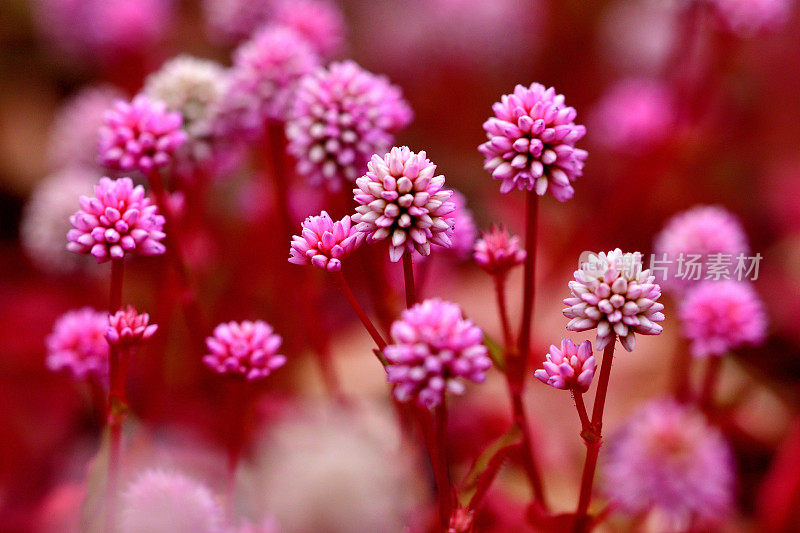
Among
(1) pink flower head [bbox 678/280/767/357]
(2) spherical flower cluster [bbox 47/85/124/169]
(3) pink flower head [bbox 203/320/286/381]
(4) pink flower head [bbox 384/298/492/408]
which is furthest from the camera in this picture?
(2) spherical flower cluster [bbox 47/85/124/169]

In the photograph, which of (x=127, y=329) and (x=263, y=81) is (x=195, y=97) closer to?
(x=263, y=81)

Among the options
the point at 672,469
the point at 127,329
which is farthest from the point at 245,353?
the point at 672,469

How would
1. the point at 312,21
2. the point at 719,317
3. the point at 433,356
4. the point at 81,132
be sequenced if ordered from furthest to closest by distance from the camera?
the point at 81,132
the point at 312,21
the point at 719,317
the point at 433,356

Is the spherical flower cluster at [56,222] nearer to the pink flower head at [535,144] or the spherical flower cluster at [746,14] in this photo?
the pink flower head at [535,144]

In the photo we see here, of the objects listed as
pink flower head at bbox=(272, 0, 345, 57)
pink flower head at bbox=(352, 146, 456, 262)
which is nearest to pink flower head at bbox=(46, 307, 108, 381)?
pink flower head at bbox=(352, 146, 456, 262)

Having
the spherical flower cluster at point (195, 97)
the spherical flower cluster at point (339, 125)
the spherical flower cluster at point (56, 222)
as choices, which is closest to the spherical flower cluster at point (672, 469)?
the spherical flower cluster at point (339, 125)

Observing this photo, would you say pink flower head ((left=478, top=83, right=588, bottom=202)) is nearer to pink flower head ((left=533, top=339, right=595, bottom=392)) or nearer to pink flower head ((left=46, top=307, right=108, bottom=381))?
pink flower head ((left=533, top=339, right=595, bottom=392))
